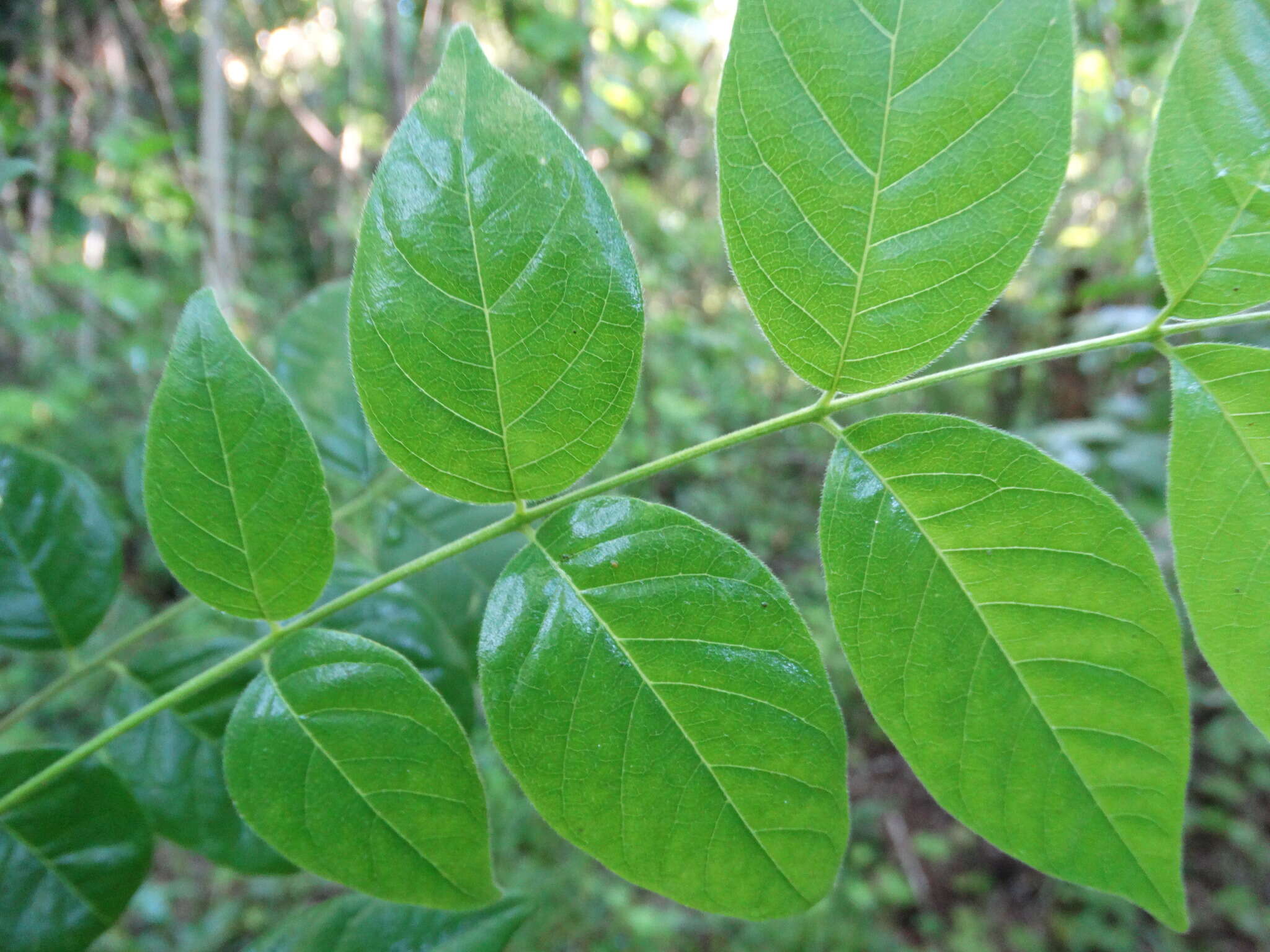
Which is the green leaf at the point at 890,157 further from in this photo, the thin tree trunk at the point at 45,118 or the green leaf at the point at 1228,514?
the thin tree trunk at the point at 45,118

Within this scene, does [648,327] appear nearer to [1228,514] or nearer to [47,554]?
[47,554]

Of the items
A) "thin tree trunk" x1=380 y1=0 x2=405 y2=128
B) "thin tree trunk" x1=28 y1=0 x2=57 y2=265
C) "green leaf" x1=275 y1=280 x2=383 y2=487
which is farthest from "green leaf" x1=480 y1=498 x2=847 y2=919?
"thin tree trunk" x1=28 y1=0 x2=57 y2=265

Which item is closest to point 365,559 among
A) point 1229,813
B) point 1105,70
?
point 1229,813

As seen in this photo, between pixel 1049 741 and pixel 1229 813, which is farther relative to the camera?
pixel 1229 813

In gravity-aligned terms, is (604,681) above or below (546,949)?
above

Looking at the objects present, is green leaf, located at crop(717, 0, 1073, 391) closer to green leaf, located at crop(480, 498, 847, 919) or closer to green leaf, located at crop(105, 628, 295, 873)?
green leaf, located at crop(480, 498, 847, 919)

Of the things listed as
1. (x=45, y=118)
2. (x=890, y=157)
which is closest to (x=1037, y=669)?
(x=890, y=157)

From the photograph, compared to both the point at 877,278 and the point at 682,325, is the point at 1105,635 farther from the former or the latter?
the point at 682,325
